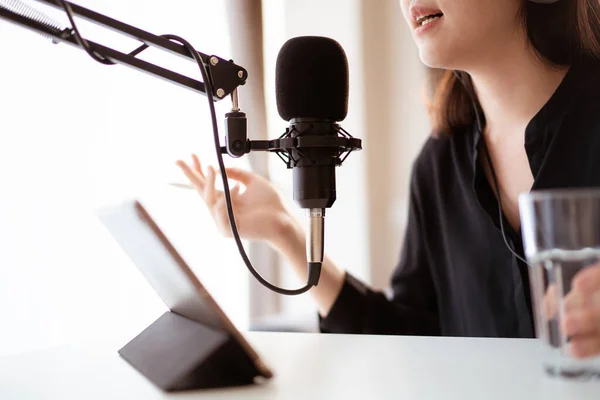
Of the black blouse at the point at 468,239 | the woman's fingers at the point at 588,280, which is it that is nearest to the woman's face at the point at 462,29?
the black blouse at the point at 468,239

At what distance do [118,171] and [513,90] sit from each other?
2.28ft

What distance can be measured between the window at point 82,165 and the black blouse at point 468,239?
0.29 meters

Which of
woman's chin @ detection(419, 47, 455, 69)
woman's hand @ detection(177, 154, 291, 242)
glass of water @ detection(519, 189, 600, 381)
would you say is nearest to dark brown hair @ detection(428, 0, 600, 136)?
woman's chin @ detection(419, 47, 455, 69)

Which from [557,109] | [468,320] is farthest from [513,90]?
[468,320]

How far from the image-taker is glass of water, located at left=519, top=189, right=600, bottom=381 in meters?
0.44

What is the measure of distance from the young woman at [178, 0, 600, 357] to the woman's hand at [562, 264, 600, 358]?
0.51m

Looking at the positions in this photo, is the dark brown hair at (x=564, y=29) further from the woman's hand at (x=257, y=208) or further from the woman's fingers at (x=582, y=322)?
the woman's fingers at (x=582, y=322)

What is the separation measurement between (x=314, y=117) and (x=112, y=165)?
65 centimetres

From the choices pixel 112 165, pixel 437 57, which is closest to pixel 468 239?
pixel 437 57

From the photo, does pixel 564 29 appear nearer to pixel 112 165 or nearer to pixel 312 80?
pixel 312 80

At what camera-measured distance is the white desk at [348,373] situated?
1.54 ft

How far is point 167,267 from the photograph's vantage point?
1.79 ft

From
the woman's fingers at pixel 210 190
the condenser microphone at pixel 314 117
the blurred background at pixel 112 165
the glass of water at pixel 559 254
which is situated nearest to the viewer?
the glass of water at pixel 559 254

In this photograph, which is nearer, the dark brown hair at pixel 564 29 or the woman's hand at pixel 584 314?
the woman's hand at pixel 584 314
